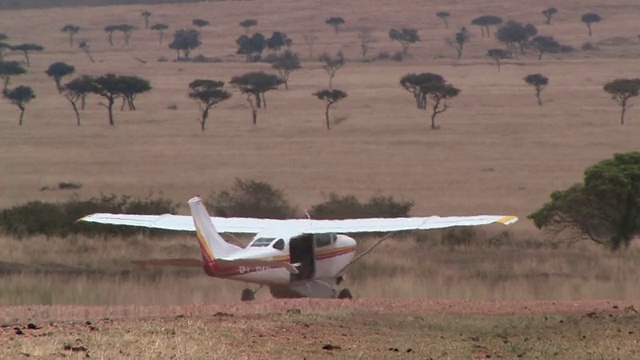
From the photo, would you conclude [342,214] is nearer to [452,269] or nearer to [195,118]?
[452,269]

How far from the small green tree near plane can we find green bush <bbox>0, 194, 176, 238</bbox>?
29.4 feet

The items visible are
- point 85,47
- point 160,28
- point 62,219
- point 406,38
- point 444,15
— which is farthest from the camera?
point 444,15

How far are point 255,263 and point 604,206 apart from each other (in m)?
12.4

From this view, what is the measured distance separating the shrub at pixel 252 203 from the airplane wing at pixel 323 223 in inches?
439

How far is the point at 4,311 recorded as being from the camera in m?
14.6

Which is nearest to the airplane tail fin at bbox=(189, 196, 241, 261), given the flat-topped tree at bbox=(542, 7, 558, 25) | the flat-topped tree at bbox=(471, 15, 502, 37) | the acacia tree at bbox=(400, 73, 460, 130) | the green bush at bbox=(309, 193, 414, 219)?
the green bush at bbox=(309, 193, 414, 219)

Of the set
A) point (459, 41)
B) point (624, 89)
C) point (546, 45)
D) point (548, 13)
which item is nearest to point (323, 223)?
point (624, 89)

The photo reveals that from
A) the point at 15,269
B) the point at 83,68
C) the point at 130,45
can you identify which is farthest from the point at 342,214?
the point at 130,45

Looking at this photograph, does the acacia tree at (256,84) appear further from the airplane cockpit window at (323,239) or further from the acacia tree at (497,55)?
the airplane cockpit window at (323,239)

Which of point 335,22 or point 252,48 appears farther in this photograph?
point 335,22

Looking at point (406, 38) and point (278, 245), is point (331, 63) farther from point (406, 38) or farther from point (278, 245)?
point (278, 245)

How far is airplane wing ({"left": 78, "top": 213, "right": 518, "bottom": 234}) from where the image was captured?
18.5 m

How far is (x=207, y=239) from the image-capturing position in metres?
17.8

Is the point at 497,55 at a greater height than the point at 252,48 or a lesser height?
lesser
